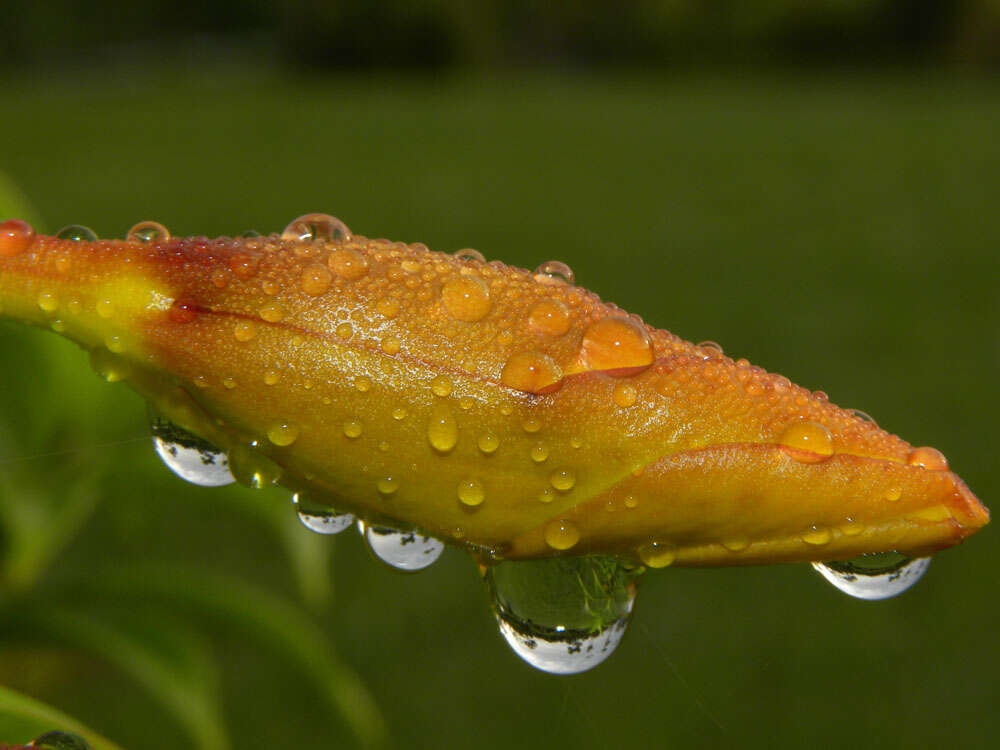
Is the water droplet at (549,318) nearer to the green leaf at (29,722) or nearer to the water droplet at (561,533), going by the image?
the water droplet at (561,533)

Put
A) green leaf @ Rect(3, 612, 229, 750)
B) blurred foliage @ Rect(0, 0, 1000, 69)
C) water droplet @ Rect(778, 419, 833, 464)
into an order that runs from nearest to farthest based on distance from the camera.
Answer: water droplet @ Rect(778, 419, 833, 464)
green leaf @ Rect(3, 612, 229, 750)
blurred foliage @ Rect(0, 0, 1000, 69)

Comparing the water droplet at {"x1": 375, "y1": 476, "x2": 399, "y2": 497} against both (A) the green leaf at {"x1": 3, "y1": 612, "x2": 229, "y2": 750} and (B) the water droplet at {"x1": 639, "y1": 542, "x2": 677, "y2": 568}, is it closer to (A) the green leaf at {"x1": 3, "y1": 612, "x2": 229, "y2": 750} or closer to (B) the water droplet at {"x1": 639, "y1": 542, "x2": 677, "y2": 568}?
(B) the water droplet at {"x1": 639, "y1": 542, "x2": 677, "y2": 568}

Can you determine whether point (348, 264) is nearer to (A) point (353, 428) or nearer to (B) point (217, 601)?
(A) point (353, 428)

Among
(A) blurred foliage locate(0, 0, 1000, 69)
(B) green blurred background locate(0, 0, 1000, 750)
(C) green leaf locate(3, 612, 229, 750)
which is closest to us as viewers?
(C) green leaf locate(3, 612, 229, 750)

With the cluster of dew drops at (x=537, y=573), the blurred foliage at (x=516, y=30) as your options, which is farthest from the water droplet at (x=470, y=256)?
the blurred foliage at (x=516, y=30)

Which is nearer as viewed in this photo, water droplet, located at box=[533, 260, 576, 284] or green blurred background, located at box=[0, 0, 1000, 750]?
water droplet, located at box=[533, 260, 576, 284]

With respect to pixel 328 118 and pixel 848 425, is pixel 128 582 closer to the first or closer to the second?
pixel 848 425

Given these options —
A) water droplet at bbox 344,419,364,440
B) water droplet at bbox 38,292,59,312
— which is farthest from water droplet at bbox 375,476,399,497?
water droplet at bbox 38,292,59,312
